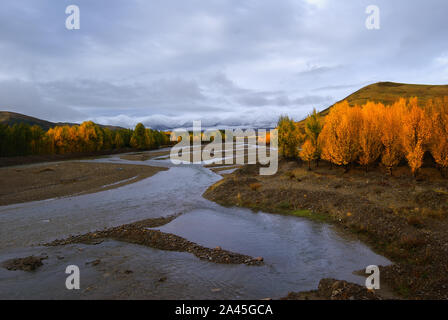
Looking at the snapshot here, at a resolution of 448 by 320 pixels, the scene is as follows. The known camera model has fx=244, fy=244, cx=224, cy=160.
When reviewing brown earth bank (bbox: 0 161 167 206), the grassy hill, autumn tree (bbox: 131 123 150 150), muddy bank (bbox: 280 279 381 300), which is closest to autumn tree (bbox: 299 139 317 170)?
brown earth bank (bbox: 0 161 167 206)

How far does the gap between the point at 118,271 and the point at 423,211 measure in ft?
77.4

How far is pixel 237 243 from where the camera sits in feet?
60.2

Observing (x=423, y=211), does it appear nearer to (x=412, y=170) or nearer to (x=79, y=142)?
(x=412, y=170)

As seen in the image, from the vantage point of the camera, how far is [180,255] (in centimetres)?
1623

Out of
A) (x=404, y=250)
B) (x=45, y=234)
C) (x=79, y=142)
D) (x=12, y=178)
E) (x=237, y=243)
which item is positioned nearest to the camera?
(x=404, y=250)

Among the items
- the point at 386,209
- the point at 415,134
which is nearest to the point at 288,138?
the point at 415,134

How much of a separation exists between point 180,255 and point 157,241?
2775 millimetres

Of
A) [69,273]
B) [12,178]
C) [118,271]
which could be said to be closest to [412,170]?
[118,271]

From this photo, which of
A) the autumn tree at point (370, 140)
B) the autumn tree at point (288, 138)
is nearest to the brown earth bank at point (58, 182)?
the autumn tree at point (288, 138)

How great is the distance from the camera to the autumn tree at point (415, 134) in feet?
101

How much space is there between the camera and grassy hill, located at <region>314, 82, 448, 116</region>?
125 metres

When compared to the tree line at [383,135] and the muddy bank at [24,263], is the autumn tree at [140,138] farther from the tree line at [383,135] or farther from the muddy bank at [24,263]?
the muddy bank at [24,263]

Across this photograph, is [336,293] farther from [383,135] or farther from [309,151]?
[309,151]
